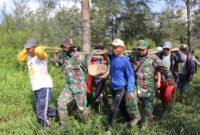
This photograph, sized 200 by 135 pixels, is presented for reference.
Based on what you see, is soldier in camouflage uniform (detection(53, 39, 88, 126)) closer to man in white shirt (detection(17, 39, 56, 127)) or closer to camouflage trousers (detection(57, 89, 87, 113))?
camouflage trousers (detection(57, 89, 87, 113))

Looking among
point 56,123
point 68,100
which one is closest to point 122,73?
point 68,100

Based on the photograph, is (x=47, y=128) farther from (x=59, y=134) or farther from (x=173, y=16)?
(x=173, y=16)

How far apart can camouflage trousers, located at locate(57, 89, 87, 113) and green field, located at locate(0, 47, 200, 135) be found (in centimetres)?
29

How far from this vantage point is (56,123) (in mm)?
5973

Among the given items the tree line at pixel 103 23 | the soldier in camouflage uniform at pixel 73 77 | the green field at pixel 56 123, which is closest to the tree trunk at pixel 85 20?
the green field at pixel 56 123

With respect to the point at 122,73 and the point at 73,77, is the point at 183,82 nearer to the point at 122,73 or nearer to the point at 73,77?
the point at 122,73

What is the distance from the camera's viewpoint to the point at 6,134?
557 cm

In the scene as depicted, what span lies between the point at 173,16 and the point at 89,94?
99.9 feet

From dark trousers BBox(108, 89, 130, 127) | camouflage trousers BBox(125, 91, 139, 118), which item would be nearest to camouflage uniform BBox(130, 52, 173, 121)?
camouflage trousers BBox(125, 91, 139, 118)

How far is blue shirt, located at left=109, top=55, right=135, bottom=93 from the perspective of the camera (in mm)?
5523

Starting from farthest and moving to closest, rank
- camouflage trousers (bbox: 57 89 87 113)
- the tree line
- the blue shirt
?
the tree line
camouflage trousers (bbox: 57 89 87 113)
the blue shirt

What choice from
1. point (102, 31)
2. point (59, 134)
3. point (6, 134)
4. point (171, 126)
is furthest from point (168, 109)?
point (102, 31)

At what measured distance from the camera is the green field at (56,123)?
5531mm

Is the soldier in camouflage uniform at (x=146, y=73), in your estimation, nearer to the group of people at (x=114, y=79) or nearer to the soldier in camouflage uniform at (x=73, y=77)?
the group of people at (x=114, y=79)
